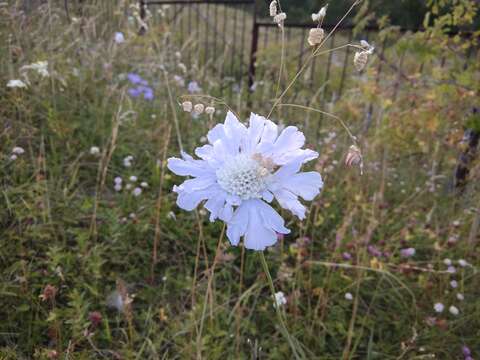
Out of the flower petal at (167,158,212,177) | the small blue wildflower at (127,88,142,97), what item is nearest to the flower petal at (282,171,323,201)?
the flower petal at (167,158,212,177)

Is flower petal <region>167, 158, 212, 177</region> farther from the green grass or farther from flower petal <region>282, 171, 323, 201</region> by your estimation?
the green grass

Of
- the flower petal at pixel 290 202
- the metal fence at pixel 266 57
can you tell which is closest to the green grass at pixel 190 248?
the metal fence at pixel 266 57

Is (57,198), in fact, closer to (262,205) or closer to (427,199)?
(262,205)

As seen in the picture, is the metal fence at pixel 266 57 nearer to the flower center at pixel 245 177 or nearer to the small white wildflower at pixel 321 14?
the small white wildflower at pixel 321 14

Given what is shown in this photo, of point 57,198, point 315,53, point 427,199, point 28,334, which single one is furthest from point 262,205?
point 427,199

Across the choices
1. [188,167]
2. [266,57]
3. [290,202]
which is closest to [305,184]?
[290,202]

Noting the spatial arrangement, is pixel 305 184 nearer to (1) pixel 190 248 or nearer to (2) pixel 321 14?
(2) pixel 321 14
